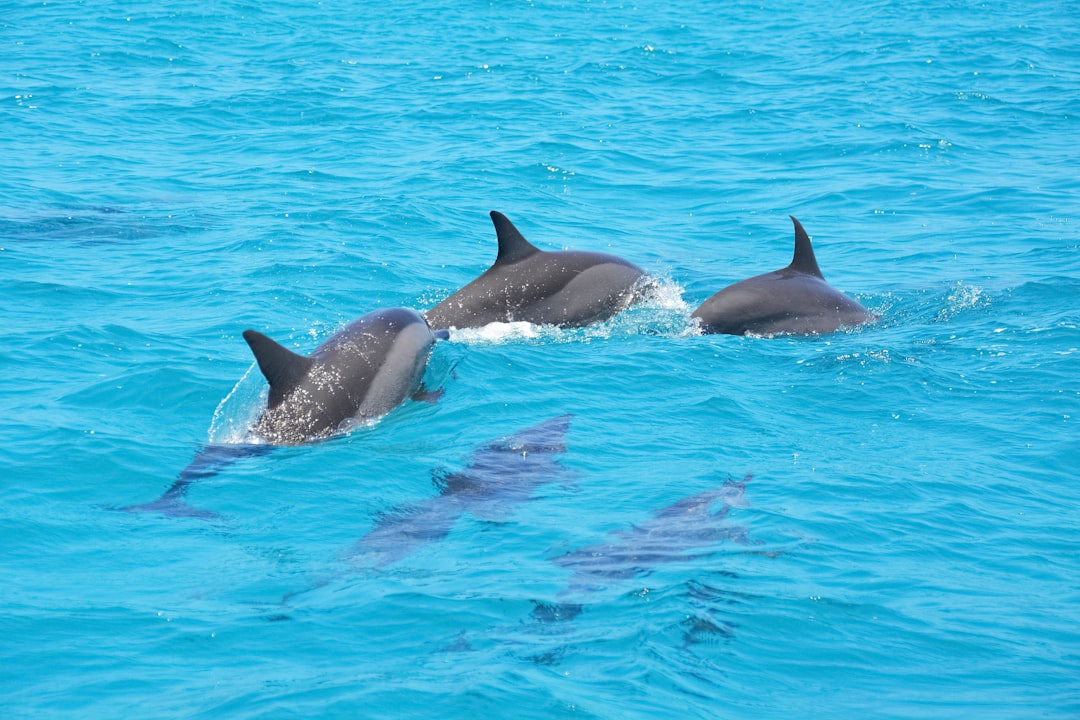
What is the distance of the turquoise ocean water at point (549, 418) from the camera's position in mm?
7332

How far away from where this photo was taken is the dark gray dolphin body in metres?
10.5

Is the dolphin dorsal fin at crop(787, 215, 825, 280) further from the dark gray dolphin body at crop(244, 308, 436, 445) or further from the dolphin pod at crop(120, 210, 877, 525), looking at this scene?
the dark gray dolphin body at crop(244, 308, 436, 445)

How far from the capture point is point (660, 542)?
883cm

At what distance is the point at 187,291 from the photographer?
600 inches

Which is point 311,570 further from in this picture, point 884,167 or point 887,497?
point 884,167

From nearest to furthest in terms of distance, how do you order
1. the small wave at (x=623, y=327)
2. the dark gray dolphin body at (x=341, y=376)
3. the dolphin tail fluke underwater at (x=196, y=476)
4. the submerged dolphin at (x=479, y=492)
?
the submerged dolphin at (x=479, y=492) < the dolphin tail fluke underwater at (x=196, y=476) < the dark gray dolphin body at (x=341, y=376) < the small wave at (x=623, y=327)

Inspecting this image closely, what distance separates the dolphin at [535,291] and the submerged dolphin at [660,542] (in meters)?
4.60

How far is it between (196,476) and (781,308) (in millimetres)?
6979

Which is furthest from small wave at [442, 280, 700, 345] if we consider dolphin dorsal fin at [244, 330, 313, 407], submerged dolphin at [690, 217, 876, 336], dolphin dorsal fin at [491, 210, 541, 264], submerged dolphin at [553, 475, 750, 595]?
submerged dolphin at [553, 475, 750, 595]

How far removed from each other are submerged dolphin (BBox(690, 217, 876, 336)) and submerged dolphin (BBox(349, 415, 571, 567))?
3.34 metres

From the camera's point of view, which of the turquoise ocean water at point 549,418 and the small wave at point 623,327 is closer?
the turquoise ocean water at point 549,418

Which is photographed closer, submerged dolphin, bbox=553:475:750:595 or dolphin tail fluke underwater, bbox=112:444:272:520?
submerged dolphin, bbox=553:475:750:595

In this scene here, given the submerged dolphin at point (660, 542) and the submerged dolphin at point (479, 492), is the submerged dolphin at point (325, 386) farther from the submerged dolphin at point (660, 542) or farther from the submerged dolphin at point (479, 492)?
the submerged dolphin at point (660, 542)

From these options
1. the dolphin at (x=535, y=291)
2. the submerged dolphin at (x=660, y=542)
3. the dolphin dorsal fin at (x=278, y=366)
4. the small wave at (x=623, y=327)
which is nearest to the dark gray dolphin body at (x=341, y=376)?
the dolphin dorsal fin at (x=278, y=366)
